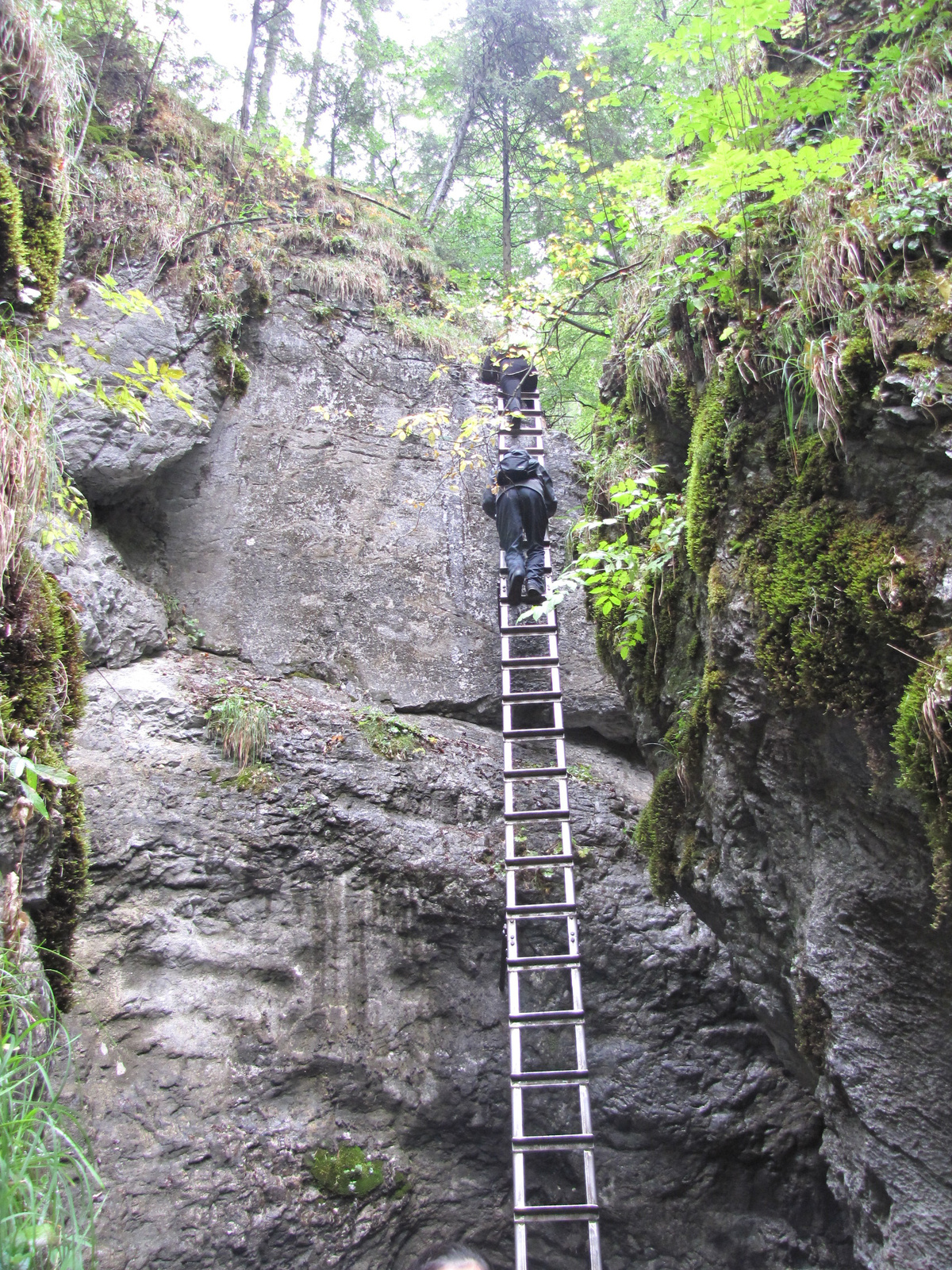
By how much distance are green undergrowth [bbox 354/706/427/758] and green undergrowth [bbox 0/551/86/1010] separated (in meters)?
3.11

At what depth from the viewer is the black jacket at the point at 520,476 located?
6.55 meters

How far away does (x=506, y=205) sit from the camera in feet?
39.7

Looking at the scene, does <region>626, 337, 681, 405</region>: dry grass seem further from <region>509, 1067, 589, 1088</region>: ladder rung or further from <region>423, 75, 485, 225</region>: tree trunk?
<region>423, 75, 485, 225</region>: tree trunk

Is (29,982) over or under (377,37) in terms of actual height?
under

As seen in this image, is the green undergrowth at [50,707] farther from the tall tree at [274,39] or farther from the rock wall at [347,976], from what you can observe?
the tall tree at [274,39]

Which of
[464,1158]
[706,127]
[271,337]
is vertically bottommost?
[464,1158]

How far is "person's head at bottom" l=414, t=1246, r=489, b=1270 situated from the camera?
255 centimetres

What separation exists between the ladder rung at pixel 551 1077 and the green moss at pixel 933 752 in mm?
2475

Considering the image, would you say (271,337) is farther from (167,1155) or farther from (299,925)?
(167,1155)

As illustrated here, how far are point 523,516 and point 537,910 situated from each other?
3.03m

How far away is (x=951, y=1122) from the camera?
2.80 metres

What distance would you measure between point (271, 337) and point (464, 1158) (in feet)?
23.3

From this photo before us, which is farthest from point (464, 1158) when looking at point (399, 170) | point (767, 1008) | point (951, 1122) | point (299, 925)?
point (399, 170)

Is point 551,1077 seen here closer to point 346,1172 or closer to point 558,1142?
point 558,1142
